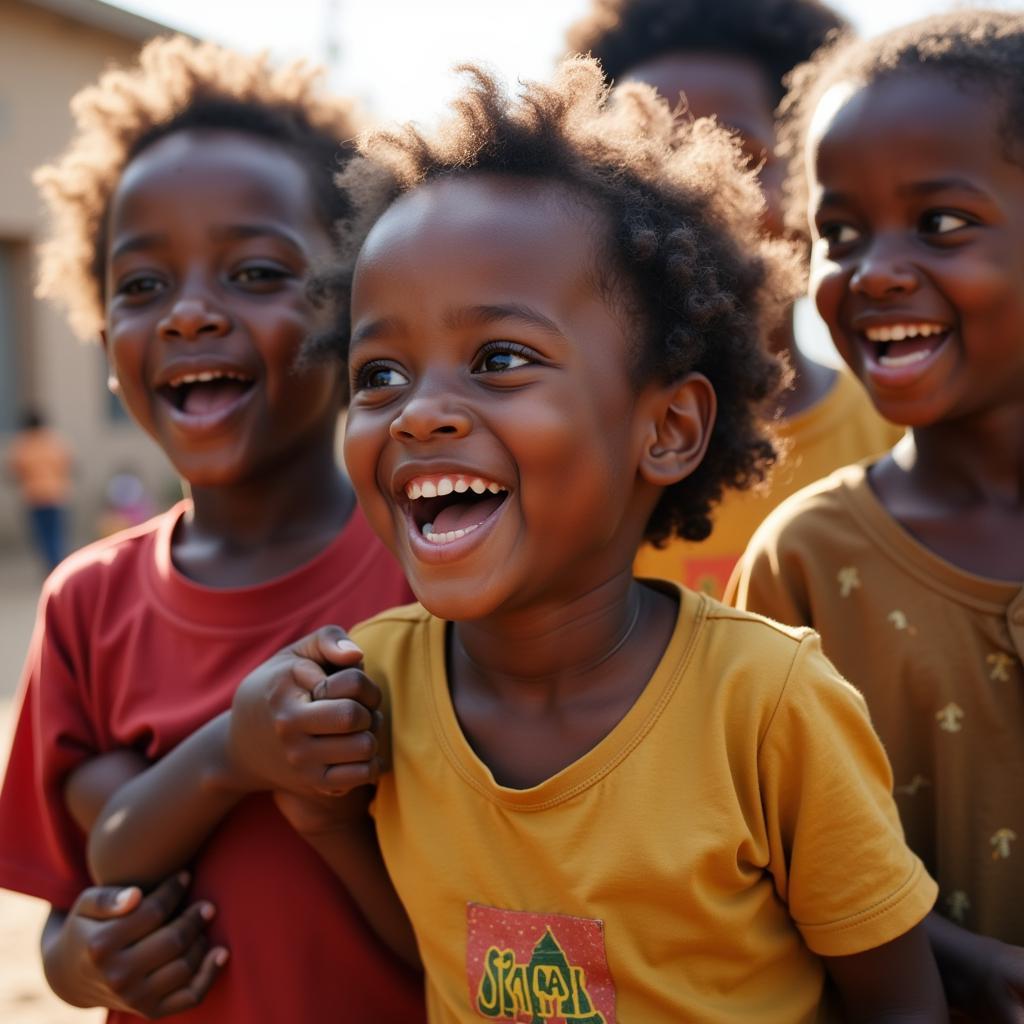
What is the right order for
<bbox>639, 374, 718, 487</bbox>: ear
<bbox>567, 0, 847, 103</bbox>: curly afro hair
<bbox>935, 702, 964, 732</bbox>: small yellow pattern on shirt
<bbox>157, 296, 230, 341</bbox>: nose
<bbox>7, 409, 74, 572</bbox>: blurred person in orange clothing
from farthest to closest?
1. <bbox>7, 409, 74, 572</bbox>: blurred person in orange clothing
2. <bbox>567, 0, 847, 103</bbox>: curly afro hair
3. <bbox>157, 296, 230, 341</bbox>: nose
4. <bbox>935, 702, 964, 732</bbox>: small yellow pattern on shirt
5. <bbox>639, 374, 718, 487</bbox>: ear

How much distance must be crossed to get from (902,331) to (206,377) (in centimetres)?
124

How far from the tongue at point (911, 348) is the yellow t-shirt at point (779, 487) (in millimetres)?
640

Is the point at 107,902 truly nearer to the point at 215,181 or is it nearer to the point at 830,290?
the point at 215,181

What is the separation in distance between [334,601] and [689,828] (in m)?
0.86

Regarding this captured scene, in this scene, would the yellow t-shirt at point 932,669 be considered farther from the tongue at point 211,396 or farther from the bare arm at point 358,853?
the tongue at point 211,396

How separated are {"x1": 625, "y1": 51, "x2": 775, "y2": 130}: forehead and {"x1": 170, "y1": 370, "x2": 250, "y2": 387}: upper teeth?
1455 millimetres

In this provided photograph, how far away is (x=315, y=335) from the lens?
2.17 meters

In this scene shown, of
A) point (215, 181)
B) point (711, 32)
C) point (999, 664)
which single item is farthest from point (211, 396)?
point (711, 32)

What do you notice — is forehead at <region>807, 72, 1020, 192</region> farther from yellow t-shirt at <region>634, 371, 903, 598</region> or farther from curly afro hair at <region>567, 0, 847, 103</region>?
curly afro hair at <region>567, 0, 847, 103</region>

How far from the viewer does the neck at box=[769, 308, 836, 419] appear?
289 cm

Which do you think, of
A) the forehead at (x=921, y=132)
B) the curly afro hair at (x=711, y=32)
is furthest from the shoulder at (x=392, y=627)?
the curly afro hair at (x=711, y=32)

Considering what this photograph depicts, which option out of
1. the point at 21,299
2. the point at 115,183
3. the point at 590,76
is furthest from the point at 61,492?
the point at 590,76

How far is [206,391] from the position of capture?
2.38 metres

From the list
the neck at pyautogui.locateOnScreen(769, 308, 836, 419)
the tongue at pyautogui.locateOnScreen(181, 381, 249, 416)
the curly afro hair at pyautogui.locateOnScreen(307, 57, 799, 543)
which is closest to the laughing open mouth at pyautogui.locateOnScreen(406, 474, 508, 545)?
the curly afro hair at pyautogui.locateOnScreen(307, 57, 799, 543)
